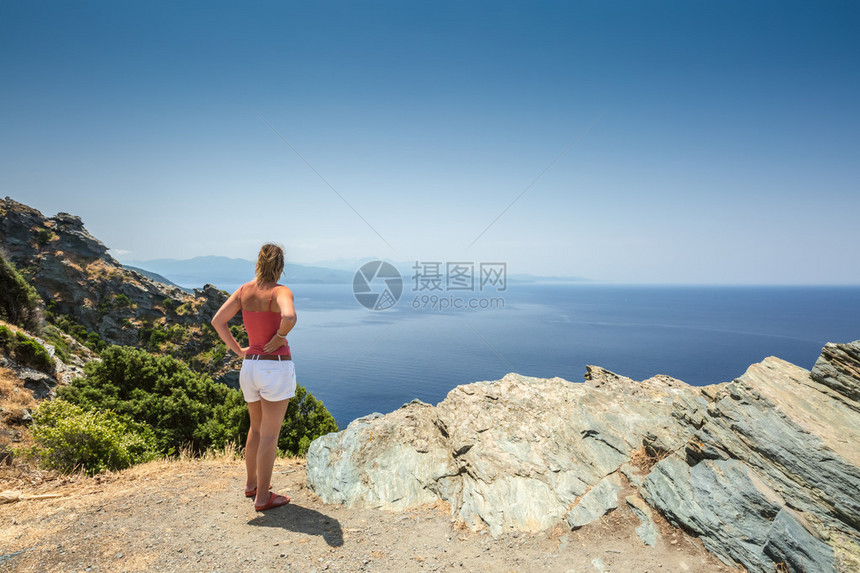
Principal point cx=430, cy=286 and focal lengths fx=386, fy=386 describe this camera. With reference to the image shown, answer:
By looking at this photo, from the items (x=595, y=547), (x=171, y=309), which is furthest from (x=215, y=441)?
(x=171, y=309)

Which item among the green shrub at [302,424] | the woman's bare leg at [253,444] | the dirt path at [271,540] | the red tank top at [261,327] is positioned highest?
the red tank top at [261,327]

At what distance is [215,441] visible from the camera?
11242 millimetres

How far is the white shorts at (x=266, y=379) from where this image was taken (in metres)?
4.98

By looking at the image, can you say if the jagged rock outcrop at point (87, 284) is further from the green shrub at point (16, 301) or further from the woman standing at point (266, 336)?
the woman standing at point (266, 336)

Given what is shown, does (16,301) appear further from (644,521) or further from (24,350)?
(644,521)

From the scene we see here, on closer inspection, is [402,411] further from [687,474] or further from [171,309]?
[171,309]

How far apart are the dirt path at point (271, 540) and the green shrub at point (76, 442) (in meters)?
0.62

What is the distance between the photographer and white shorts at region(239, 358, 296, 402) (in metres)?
4.98

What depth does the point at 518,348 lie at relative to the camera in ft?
307

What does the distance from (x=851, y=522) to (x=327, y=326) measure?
136m

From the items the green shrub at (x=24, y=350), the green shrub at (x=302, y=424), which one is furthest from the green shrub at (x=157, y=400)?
the green shrub at (x=24, y=350)

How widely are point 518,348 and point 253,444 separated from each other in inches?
3625

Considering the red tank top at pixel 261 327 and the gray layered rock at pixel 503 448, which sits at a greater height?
the red tank top at pixel 261 327

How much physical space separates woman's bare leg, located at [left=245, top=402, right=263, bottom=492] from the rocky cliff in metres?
1.12
